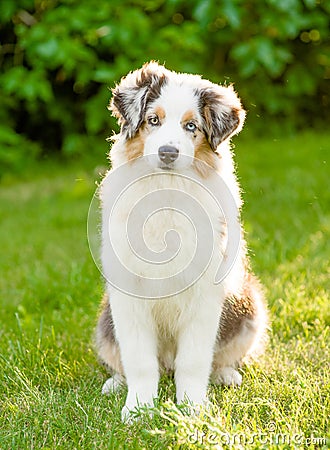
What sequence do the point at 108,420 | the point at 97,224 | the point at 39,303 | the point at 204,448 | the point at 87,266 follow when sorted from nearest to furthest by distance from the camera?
the point at 204,448 → the point at 108,420 → the point at 97,224 → the point at 39,303 → the point at 87,266

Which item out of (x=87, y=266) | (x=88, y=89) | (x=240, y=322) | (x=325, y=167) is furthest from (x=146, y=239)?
(x=88, y=89)

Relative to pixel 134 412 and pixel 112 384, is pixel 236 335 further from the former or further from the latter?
pixel 134 412

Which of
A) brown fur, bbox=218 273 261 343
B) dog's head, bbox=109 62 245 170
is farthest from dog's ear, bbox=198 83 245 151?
brown fur, bbox=218 273 261 343

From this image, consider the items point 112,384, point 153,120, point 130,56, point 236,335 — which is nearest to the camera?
point 153,120

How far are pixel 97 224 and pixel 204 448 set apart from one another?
1101 millimetres

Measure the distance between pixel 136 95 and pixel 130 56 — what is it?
4610 millimetres

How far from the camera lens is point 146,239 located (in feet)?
9.34

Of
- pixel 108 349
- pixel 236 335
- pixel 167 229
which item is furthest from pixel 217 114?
pixel 108 349

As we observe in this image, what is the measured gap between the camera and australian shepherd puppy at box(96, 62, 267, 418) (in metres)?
2.79

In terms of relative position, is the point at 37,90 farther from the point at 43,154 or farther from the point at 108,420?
the point at 108,420

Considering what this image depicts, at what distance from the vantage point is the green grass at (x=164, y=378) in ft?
8.73

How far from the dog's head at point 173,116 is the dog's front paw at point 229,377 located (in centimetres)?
95

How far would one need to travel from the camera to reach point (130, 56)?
23.9 feet

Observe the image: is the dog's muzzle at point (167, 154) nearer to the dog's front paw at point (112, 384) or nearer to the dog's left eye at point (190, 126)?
the dog's left eye at point (190, 126)
